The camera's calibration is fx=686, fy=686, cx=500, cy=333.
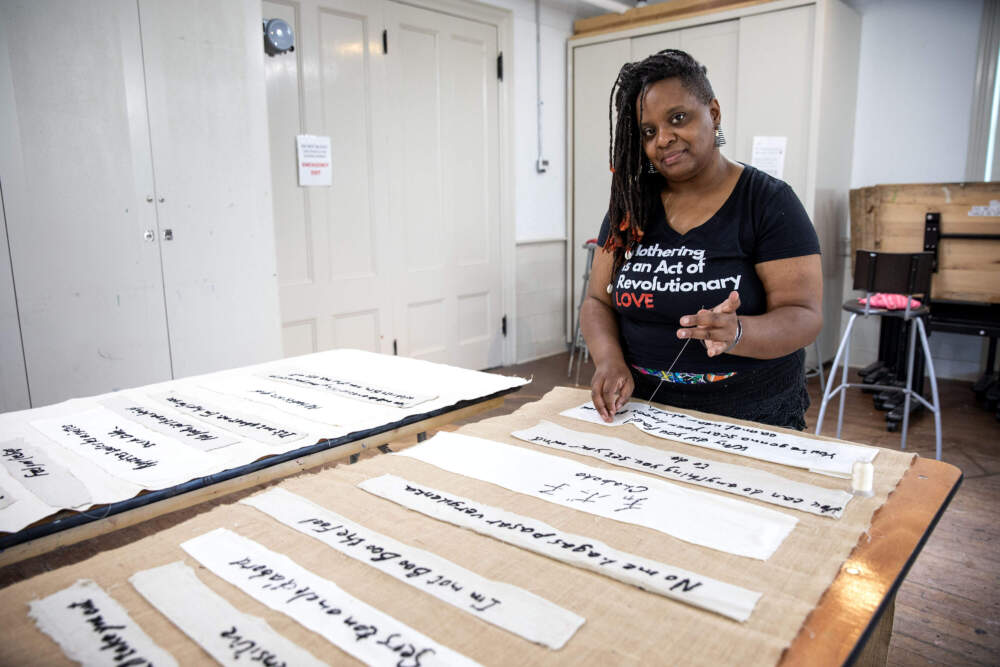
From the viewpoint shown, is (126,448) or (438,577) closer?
(438,577)

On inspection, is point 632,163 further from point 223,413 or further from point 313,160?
point 313,160

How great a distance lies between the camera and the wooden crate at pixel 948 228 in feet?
13.0

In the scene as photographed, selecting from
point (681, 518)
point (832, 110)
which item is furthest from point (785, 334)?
point (832, 110)

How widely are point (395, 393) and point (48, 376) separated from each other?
1.46 metres

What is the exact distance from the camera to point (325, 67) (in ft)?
12.5

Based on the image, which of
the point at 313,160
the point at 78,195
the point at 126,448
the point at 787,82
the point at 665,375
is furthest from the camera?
the point at 787,82

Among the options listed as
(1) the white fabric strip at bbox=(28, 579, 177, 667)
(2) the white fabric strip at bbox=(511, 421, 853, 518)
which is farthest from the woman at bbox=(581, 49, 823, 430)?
(1) the white fabric strip at bbox=(28, 579, 177, 667)

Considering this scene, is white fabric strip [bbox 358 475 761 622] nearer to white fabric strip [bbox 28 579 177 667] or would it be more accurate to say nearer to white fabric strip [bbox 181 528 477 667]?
white fabric strip [bbox 181 528 477 667]

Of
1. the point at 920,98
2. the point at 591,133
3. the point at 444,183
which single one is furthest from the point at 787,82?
the point at 444,183

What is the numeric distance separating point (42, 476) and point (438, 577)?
28.2 inches

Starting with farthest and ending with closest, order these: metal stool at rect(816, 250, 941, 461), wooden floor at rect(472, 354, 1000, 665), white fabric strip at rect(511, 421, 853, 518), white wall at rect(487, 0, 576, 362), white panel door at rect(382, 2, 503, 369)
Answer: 1. white wall at rect(487, 0, 576, 362)
2. white panel door at rect(382, 2, 503, 369)
3. metal stool at rect(816, 250, 941, 461)
4. wooden floor at rect(472, 354, 1000, 665)
5. white fabric strip at rect(511, 421, 853, 518)

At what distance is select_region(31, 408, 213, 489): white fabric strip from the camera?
→ 1085mm

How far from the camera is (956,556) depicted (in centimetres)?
241

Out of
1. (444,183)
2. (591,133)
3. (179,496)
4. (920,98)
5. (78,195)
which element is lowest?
(179,496)
